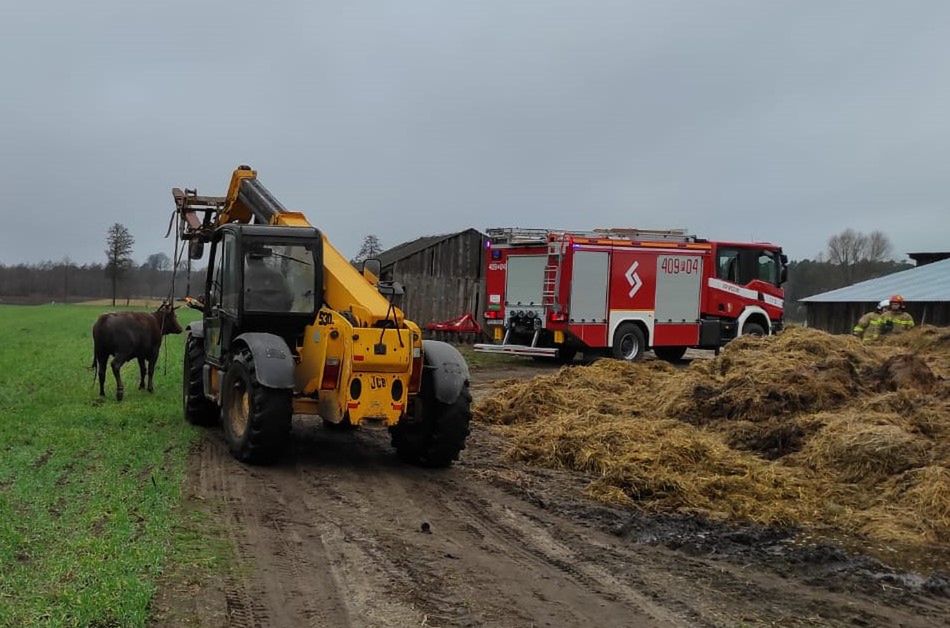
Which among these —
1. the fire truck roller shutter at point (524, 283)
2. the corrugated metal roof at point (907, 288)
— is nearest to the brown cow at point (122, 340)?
the fire truck roller shutter at point (524, 283)

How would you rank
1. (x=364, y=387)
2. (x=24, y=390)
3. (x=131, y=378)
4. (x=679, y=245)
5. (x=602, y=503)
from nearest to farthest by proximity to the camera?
1. (x=602, y=503)
2. (x=364, y=387)
3. (x=24, y=390)
4. (x=131, y=378)
5. (x=679, y=245)

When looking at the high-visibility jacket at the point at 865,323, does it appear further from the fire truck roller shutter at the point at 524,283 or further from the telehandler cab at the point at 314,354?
the telehandler cab at the point at 314,354

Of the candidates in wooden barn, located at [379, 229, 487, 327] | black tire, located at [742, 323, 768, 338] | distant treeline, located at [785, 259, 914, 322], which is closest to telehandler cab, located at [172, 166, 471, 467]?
black tire, located at [742, 323, 768, 338]

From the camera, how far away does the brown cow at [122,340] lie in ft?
43.1

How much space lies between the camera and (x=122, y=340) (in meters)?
13.3

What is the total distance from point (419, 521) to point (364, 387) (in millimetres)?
1787

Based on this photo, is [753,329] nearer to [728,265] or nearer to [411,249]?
[728,265]

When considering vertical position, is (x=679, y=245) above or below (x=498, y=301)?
above

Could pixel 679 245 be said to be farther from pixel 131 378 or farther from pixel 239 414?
pixel 239 414

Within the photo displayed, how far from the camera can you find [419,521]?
22.9 feet

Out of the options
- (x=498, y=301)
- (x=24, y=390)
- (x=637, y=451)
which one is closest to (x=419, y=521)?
(x=637, y=451)

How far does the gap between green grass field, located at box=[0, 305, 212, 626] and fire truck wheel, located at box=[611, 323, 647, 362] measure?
430 inches

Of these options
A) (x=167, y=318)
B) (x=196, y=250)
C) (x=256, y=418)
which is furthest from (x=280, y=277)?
(x=167, y=318)

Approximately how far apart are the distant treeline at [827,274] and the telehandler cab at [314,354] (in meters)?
45.2
